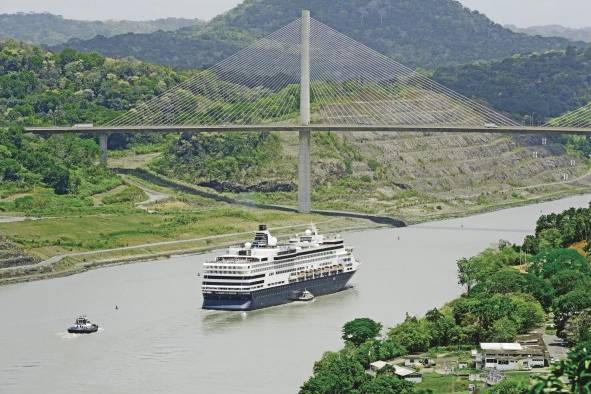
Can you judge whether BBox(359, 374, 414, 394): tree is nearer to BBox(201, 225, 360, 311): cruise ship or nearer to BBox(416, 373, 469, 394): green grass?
BBox(416, 373, 469, 394): green grass

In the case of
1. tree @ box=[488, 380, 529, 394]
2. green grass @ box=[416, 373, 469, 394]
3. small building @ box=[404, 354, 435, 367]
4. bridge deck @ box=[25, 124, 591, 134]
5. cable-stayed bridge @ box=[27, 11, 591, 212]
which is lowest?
green grass @ box=[416, 373, 469, 394]

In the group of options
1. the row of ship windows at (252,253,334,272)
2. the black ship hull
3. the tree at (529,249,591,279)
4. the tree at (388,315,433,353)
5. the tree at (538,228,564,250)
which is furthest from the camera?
the tree at (538,228,564,250)

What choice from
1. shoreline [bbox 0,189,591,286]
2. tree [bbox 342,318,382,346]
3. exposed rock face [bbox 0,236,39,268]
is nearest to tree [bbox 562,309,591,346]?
tree [bbox 342,318,382,346]

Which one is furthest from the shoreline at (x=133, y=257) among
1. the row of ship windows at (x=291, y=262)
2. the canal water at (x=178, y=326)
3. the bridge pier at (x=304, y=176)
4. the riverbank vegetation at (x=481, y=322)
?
the riverbank vegetation at (x=481, y=322)

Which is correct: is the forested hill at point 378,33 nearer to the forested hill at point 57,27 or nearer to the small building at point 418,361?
the forested hill at point 57,27

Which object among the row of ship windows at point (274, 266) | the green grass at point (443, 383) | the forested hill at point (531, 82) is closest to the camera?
the green grass at point (443, 383)

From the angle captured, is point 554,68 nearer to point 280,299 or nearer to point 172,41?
point 172,41

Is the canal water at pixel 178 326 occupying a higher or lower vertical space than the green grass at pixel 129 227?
lower
